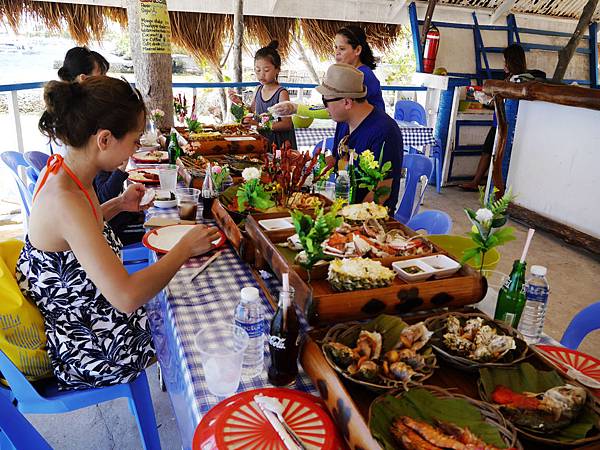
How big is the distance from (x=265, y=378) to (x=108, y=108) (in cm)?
93

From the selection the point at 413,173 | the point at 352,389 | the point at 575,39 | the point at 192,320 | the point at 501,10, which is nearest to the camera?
the point at 352,389

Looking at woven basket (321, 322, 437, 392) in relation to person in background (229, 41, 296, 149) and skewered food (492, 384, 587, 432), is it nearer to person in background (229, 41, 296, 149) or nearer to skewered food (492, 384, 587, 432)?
skewered food (492, 384, 587, 432)

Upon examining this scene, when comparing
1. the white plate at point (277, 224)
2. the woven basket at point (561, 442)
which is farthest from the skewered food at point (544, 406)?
the white plate at point (277, 224)

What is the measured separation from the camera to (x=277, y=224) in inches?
70.4

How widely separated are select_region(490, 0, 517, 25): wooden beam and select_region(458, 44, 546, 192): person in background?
4.97 feet

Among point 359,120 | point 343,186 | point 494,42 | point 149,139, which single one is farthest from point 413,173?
point 494,42

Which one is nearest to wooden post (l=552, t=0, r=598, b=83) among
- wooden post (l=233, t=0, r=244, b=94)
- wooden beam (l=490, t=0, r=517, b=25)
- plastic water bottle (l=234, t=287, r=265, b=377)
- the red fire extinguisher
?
wooden beam (l=490, t=0, r=517, b=25)

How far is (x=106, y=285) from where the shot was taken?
1309 mm

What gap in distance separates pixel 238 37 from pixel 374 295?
232 inches

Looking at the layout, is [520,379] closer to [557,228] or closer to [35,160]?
[35,160]

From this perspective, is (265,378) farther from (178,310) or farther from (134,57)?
(134,57)

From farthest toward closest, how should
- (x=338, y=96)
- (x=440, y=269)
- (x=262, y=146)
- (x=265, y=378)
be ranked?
(x=262, y=146) < (x=338, y=96) < (x=440, y=269) < (x=265, y=378)

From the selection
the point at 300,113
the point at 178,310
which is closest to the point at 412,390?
the point at 178,310

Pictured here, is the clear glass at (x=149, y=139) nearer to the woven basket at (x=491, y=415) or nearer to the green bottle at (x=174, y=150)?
the green bottle at (x=174, y=150)
